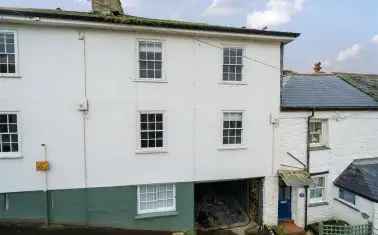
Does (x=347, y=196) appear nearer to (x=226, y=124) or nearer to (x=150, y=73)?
(x=226, y=124)

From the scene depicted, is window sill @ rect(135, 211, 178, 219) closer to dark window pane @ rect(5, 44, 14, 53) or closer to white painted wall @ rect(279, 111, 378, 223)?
white painted wall @ rect(279, 111, 378, 223)

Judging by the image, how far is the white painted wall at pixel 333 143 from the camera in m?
14.9

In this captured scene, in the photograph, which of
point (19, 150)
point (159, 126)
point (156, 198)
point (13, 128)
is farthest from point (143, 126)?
point (13, 128)

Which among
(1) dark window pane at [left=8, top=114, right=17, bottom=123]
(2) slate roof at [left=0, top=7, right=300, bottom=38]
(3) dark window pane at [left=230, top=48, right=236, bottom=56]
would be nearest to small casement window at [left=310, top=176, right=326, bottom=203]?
(2) slate roof at [left=0, top=7, right=300, bottom=38]

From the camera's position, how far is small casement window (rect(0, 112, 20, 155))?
11625 mm

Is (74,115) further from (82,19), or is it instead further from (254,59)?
(254,59)

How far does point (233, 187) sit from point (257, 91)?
22.5ft

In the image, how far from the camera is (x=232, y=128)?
1402cm

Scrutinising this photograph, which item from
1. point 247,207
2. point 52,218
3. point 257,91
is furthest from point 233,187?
point 52,218

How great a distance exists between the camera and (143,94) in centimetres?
1273

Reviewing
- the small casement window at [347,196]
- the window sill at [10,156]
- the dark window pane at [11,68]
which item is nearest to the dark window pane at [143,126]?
the window sill at [10,156]

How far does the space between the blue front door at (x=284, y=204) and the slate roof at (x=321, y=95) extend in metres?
4.45

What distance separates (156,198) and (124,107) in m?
4.44

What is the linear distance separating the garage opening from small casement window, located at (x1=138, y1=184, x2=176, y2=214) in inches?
91.4
